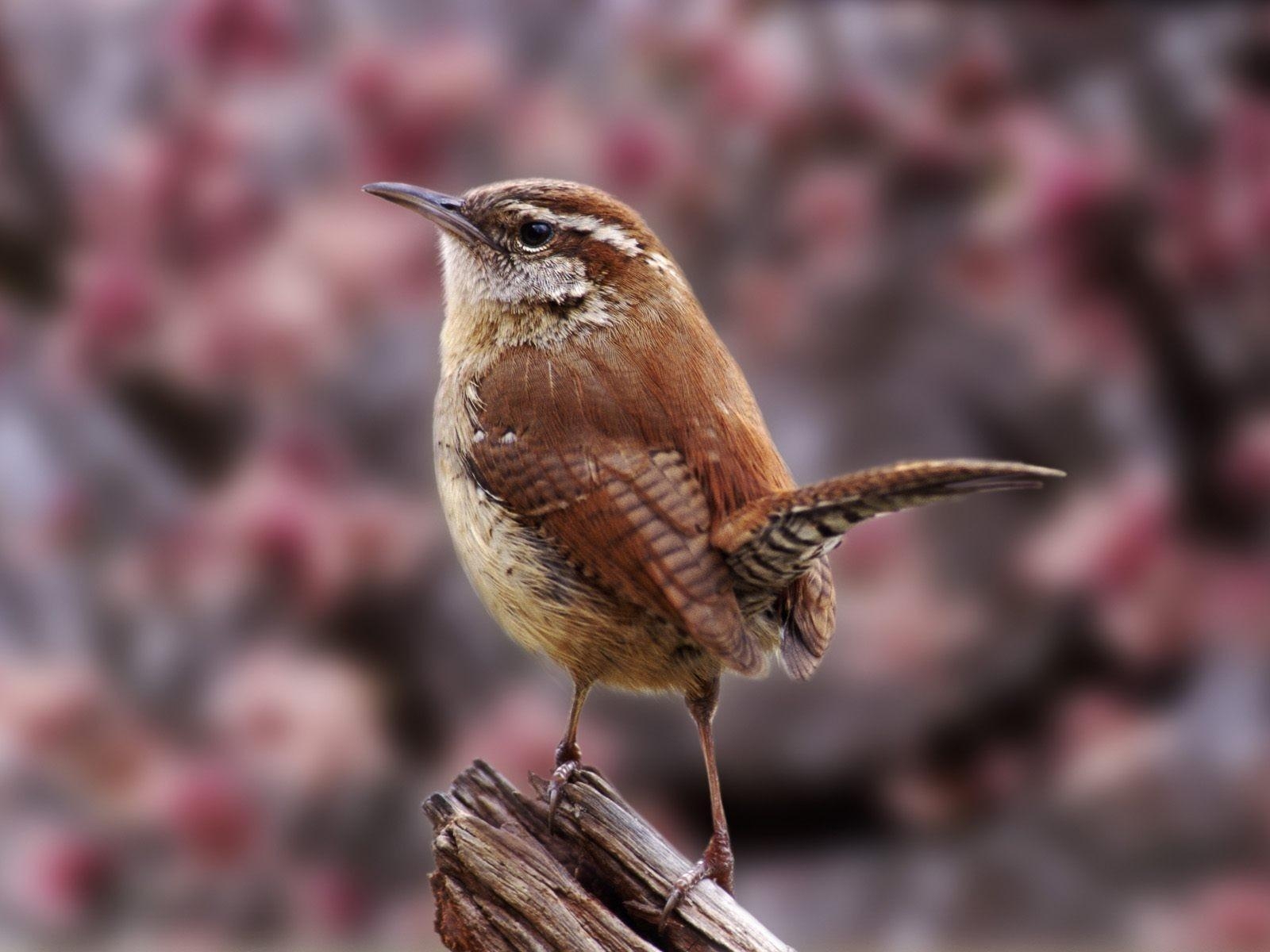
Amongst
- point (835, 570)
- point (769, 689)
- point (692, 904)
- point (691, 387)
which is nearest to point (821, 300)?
point (835, 570)

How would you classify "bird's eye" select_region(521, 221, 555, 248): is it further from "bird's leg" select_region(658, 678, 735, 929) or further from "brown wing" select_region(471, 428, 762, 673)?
"bird's leg" select_region(658, 678, 735, 929)

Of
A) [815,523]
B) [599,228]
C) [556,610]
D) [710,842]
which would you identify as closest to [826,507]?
[815,523]

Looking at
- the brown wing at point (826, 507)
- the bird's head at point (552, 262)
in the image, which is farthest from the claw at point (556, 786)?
the bird's head at point (552, 262)

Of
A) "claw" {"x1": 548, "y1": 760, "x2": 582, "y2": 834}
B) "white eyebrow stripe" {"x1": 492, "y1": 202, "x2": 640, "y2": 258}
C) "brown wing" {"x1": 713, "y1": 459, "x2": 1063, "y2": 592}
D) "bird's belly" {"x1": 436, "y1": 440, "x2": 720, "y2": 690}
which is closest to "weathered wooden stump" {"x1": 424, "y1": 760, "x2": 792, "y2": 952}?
"claw" {"x1": 548, "y1": 760, "x2": 582, "y2": 834}

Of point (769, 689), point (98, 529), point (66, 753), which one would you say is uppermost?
point (769, 689)

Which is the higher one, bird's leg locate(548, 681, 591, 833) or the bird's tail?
the bird's tail

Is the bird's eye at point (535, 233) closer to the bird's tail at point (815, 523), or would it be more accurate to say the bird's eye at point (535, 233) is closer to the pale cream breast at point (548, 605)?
the pale cream breast at point (548, 605)

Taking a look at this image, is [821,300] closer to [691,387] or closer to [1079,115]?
[1079,115]
